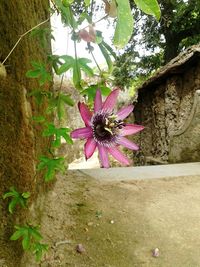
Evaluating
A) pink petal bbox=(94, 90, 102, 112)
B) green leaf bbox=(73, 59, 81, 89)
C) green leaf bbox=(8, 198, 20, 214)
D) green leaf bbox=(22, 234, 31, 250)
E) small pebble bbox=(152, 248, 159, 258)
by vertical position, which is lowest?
small pebble bbox=(152, 248, 159, 258)

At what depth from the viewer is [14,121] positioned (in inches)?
69.2

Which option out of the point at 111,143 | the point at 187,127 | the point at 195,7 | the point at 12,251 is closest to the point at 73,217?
the point at 12,251

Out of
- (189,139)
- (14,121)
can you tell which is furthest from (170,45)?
(14,121)

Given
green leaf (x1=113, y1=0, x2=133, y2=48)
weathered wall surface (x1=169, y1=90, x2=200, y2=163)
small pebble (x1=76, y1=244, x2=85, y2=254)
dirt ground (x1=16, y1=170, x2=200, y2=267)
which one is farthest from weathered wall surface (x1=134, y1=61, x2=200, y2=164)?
green leaf (x1=113, y1=0, x2=133, y2=48)

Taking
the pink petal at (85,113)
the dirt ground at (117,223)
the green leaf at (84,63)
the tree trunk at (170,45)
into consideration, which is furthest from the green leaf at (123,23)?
the tree trunk at (170,45)

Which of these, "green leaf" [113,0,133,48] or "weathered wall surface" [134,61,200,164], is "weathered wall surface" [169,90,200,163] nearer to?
"weathered wall surface" [134,61,200,164]

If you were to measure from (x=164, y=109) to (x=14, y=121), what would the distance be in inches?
230

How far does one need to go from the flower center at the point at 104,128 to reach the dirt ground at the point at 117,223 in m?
0.99

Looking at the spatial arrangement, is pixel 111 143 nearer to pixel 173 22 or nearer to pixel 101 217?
pixel 101 217

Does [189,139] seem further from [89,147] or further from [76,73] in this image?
[89,147]

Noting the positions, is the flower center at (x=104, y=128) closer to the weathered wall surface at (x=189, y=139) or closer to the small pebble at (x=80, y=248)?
the small pebble at (x=80, y=248)

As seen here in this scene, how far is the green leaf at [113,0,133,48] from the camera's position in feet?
2.54

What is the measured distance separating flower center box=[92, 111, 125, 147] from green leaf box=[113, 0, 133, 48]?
31 centimetres

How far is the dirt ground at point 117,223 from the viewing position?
6.91ft
